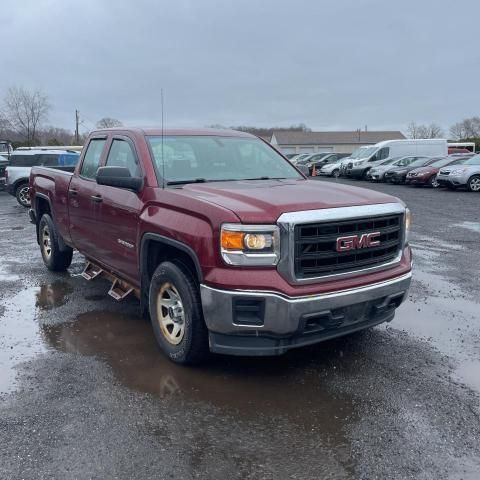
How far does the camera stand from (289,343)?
12.1ft

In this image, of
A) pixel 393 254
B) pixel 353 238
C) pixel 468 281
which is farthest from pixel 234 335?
pixel 468 281

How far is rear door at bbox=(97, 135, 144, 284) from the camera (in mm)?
4695

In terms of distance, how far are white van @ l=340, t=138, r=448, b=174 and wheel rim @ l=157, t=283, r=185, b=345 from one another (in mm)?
27019

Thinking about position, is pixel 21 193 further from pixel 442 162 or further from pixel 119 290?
pixel 442 162

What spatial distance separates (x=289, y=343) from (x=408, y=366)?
4.00 feet

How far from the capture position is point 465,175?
68.0 feet

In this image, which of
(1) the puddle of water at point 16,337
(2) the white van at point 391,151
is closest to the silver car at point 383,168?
(2) the white van at point 391,151

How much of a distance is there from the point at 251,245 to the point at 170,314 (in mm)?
1174

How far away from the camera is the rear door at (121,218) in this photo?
185 inches

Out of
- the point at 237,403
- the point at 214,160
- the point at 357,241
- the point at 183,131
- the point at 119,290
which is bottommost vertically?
the point at 237,403

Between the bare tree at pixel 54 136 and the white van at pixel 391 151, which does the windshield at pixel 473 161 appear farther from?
the bare tree at pixel 54 136

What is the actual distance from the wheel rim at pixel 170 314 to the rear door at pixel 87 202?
4.37 feet

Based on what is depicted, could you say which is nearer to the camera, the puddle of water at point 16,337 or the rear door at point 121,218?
the puddle of water at point 16,337

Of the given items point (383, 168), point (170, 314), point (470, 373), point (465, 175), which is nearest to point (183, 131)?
point (170, 314)
